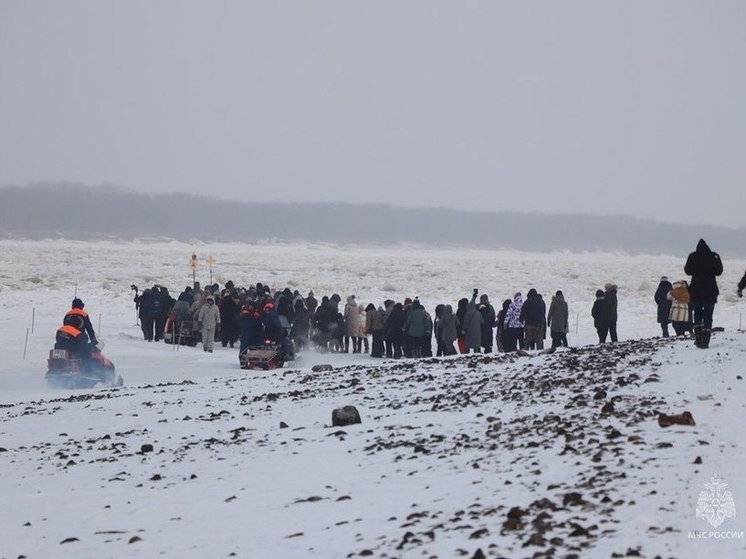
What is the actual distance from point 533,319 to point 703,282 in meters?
10.1

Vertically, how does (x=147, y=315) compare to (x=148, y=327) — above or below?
above

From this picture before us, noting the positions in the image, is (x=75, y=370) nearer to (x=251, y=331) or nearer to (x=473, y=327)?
→ (x=251, y=331)

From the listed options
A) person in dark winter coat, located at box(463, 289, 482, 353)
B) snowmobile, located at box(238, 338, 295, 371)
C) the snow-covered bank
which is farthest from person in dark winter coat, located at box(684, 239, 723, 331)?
person in dark winter coat, located at box(463, 289, 482, 353)

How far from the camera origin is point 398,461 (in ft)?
32.0

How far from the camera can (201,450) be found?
11.7 meters

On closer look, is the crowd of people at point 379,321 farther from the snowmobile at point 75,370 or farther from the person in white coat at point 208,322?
the snowmobile at point 75,370

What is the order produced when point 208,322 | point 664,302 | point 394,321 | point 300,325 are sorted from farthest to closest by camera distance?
point 300,325
point 208,322
point 394,321
point 664,302

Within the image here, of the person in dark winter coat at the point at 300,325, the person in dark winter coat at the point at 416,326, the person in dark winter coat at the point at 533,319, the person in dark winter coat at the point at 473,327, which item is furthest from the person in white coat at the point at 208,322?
the person in dark winter coat at the point at 533,319

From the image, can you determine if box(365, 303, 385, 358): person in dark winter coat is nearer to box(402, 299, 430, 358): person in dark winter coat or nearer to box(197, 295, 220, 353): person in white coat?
box(402, 299, 430, 358): person in dark winter coat

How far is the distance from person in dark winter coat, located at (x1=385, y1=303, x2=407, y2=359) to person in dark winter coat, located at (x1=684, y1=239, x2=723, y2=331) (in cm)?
1338

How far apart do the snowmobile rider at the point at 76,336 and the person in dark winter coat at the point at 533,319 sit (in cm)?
1027

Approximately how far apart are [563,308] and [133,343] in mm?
13524

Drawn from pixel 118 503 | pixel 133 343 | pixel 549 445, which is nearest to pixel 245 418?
pixel 118 503

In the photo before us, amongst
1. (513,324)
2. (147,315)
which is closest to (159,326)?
(147,315)
